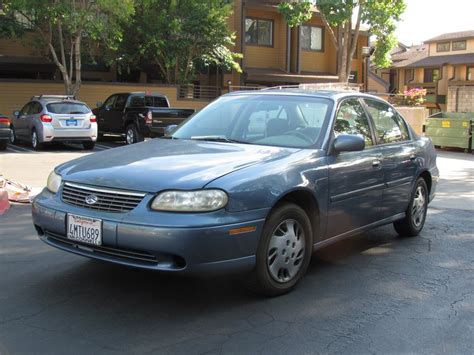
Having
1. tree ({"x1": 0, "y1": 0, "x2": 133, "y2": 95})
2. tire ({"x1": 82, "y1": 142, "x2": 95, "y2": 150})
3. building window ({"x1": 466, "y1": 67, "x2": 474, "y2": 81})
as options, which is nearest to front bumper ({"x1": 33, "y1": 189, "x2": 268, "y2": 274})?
tire ({"x1": 82, "y1": 142, "x2": 95, "y2": 150})

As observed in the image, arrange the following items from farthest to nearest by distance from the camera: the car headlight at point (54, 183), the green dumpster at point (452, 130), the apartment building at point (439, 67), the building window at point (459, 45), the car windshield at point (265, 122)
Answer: the building window at point (459, 45) → the apartment building at point (439, 67) → the green dumpster at point (452, 130) → the car windshield at point (265, 122) → the car headlight at point (54, 183)

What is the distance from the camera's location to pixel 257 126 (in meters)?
5.31

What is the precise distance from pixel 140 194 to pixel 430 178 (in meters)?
4.09

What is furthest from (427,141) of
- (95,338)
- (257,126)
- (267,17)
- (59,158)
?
(267,17)

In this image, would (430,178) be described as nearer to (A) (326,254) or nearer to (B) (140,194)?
(A) (326,254)

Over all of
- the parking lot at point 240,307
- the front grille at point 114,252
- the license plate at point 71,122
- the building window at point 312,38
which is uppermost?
the building window at point 312,38

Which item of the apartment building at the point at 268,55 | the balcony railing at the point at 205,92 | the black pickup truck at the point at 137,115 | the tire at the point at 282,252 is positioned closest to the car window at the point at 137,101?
the black pickup truck at the point at 137,115

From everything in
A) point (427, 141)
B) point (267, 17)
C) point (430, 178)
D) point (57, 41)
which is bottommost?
point (430, 178)

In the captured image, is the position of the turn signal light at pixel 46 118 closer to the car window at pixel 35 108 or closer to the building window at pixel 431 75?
the car window at pixel 35 108

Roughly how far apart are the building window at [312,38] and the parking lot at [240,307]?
28.7 m

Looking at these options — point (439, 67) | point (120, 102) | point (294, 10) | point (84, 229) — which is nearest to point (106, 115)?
point (120, 102)

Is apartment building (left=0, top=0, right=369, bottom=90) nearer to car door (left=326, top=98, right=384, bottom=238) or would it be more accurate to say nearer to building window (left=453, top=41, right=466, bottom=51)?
building window (left=453, top=41, right=466, bottom=51)

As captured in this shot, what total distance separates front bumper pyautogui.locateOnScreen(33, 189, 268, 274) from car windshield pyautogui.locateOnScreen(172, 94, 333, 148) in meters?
1.15

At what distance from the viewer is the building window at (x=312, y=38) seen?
33562 mm
